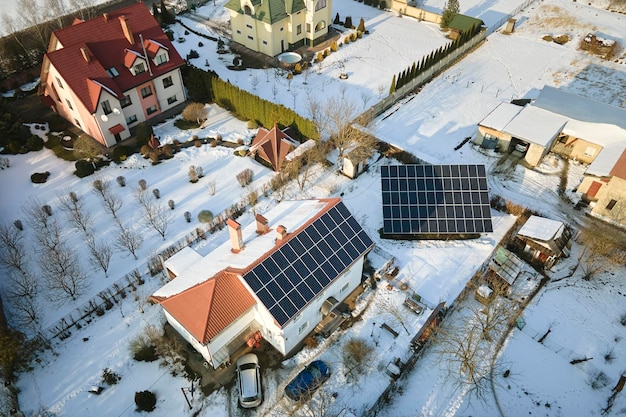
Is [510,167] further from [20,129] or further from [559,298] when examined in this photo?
[20,129]

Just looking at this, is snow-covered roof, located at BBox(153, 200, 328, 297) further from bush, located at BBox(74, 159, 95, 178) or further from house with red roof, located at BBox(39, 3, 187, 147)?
house with red roof, located at BBox(39, 3, 187, 147)

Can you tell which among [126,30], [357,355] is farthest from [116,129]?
[357,355]

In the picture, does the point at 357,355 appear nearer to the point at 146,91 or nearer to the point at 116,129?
the point at 116,129

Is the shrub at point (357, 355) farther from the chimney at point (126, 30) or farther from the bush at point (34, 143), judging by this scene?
the chimney at point (126, 30)

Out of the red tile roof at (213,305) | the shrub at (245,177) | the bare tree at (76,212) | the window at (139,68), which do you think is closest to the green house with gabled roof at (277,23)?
the window at (139,68)

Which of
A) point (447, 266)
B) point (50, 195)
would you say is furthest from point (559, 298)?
point (50, 195)
